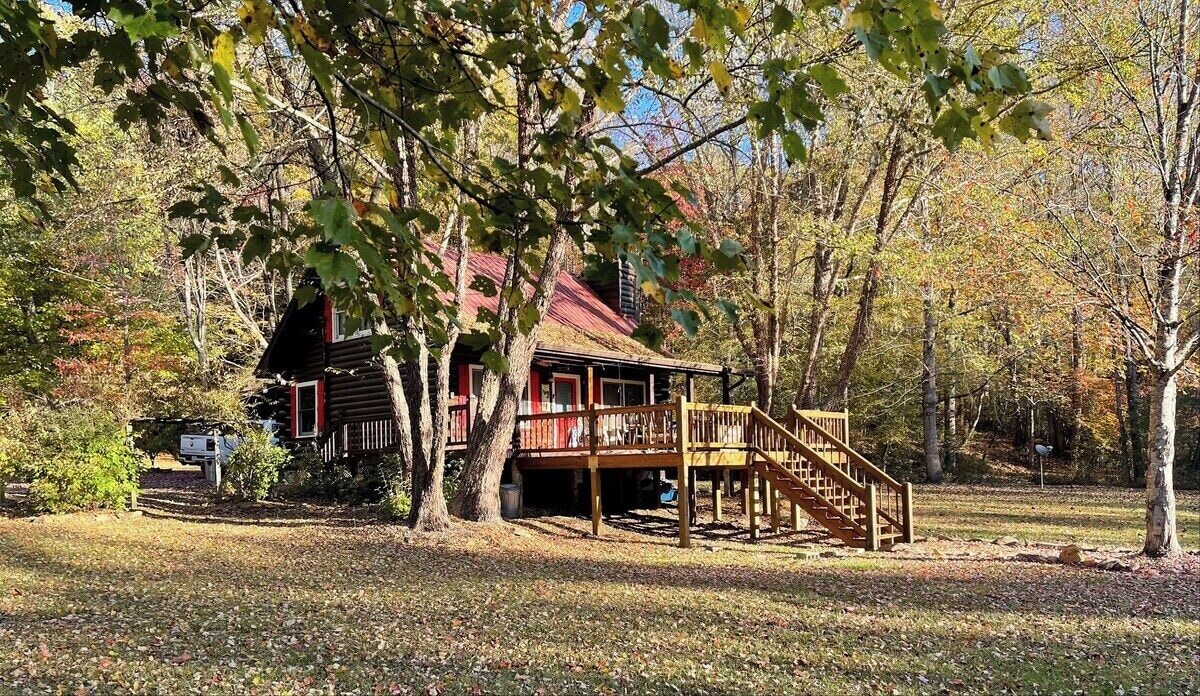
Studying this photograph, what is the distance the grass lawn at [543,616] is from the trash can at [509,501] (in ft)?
8.30

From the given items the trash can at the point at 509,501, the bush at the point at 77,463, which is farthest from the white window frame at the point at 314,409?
the bush at the point at 77,463

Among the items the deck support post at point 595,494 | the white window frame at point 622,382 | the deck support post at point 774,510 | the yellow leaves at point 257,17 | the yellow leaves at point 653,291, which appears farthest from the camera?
the white window frame at point 622,382

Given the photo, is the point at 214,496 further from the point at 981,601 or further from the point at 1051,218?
the point at 1051,218

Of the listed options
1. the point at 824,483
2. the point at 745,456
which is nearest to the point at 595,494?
the point at 745,456

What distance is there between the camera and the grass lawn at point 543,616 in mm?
6031

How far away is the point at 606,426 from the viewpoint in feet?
63.1

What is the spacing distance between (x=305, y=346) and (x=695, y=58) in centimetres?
2124

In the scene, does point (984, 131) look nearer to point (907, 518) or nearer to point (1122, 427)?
point (907, 518)

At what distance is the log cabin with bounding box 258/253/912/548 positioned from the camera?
1438cm

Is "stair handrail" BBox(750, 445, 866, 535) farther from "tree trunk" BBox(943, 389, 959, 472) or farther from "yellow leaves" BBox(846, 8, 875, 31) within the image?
"tree trunk" BBox(943, 389, 959, 472)

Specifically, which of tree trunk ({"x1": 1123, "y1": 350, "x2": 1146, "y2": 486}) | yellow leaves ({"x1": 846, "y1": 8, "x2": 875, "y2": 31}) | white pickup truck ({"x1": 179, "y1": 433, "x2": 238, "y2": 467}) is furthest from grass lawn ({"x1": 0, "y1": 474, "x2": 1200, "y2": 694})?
tree trunk ({"x1": 1123, "y1": 350, "x2": 1146, "y2": 486})

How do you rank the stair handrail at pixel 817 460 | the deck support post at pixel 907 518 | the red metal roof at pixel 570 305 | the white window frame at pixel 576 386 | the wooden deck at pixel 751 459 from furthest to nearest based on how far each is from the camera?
the white window frame at pixel 576 386
the red metal roof at pixel 570 305
the deck support post at pixel 907 518
the wooden deck at pixel 751 459
the stair handrail at pixel 817 460

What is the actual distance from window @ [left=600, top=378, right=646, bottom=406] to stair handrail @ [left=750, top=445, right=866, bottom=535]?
776cm

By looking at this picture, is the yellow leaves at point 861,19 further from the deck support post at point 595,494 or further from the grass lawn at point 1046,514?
the grass lawn at point 1046,514
